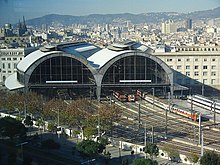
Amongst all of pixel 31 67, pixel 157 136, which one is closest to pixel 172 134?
pixel 157 136

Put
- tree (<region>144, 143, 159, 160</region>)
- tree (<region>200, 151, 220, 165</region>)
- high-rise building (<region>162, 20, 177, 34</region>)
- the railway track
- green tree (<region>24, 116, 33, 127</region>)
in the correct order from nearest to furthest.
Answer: tree (<region>200, 151, 220, 165</region>) < tree (<region>144, 143, 159, 160</region>) < the railway track < green tree (<region>24, 116, 33, 127</region>) < high-rise building (<region>162, 20, 177, 34</region>)

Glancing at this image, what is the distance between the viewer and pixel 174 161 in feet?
19.7

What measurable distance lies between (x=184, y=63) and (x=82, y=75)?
3.99m

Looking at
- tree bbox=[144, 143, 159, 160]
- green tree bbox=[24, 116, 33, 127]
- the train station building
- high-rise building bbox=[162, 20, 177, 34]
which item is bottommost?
tree bbox=[144, 143, 159, 160]

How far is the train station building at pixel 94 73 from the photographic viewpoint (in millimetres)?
10430

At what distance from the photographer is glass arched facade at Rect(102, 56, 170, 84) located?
1055 centimetres

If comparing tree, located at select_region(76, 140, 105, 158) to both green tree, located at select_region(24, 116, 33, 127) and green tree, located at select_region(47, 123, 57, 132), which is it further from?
green tree, located at select_region(24, 116, 33, 127)

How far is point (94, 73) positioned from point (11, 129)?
4.20 metres

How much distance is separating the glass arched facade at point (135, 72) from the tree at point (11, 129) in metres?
4.14

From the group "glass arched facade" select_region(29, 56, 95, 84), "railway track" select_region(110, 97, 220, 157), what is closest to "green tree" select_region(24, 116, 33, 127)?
"railway track" select_region(110, 97, 220, 157)

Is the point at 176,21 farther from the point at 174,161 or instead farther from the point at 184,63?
the point at 174,161

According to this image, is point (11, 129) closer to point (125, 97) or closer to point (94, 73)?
point (94, 73)

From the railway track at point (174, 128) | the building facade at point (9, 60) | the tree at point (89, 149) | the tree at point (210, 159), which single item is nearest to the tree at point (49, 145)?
the tree at point (89, 149)

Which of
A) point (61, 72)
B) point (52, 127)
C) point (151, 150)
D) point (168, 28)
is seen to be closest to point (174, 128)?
point (151, 150)
